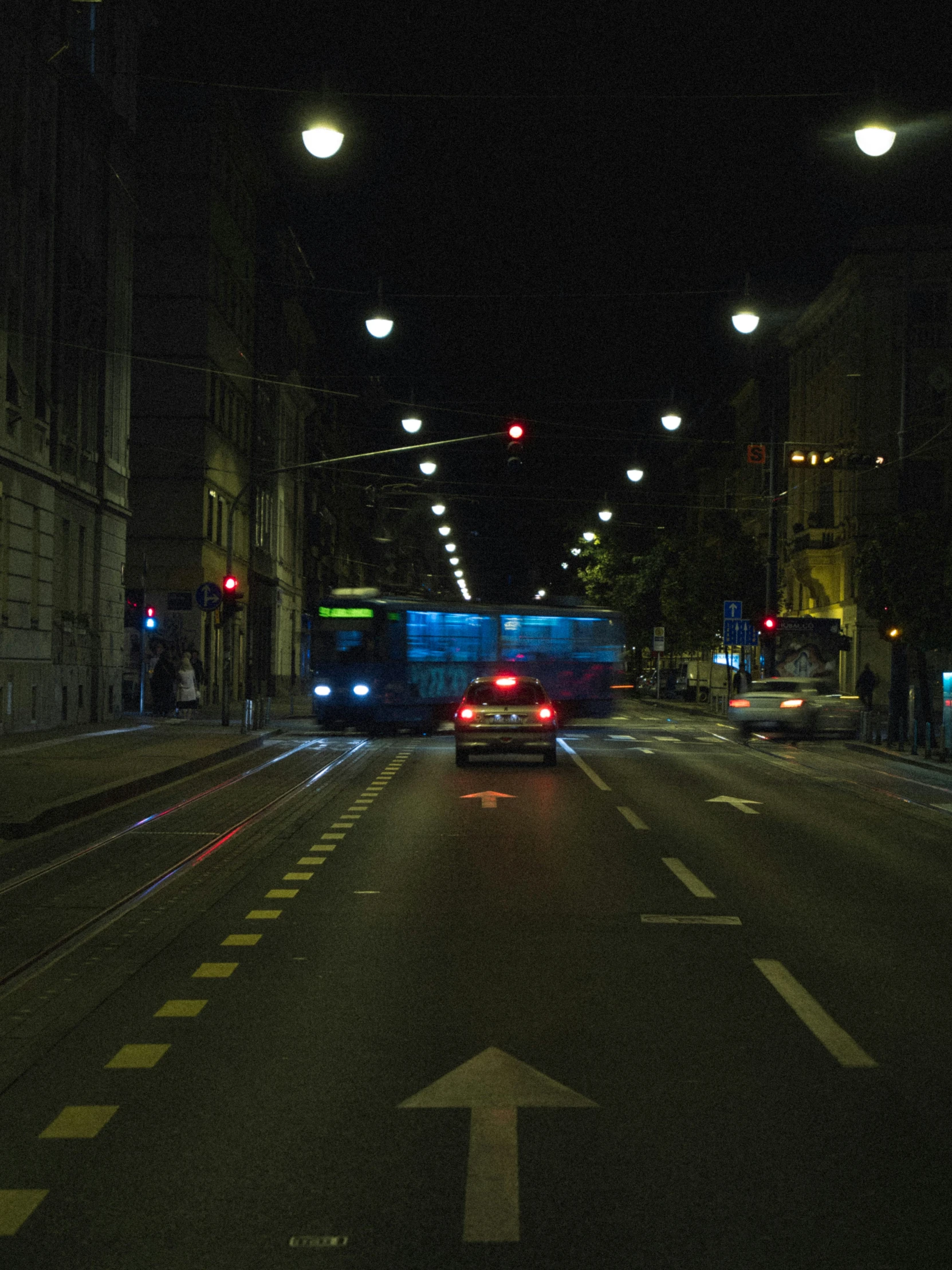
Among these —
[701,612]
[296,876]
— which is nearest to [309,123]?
[296,876]

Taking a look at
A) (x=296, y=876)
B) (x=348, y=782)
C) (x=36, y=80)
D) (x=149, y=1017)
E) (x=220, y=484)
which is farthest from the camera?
(x=220, y=484)

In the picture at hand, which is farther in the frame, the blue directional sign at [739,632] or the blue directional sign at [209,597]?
the blue directional sign at [739,632]

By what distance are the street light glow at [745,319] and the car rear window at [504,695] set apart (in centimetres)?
733

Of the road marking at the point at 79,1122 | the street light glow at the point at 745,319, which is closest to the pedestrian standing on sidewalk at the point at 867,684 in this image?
the street light glow at the point at 745,319

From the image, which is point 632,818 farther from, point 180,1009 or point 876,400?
point 876,400

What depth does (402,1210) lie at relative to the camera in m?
4.84

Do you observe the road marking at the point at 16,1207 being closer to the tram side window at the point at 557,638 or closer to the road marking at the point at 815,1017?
the road marking at the point at 815,1017

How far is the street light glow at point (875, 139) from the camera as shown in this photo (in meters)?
17.3

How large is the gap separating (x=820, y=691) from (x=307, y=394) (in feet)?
146

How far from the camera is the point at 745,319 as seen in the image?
29.5m

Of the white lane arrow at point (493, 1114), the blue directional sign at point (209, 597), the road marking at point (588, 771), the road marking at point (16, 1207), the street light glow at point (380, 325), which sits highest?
the street light glow at point (380, 325)

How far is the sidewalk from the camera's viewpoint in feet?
58.1

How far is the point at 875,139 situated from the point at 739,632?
33.9 metres

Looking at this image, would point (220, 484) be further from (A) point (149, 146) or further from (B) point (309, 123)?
(B) point (309, 123)
